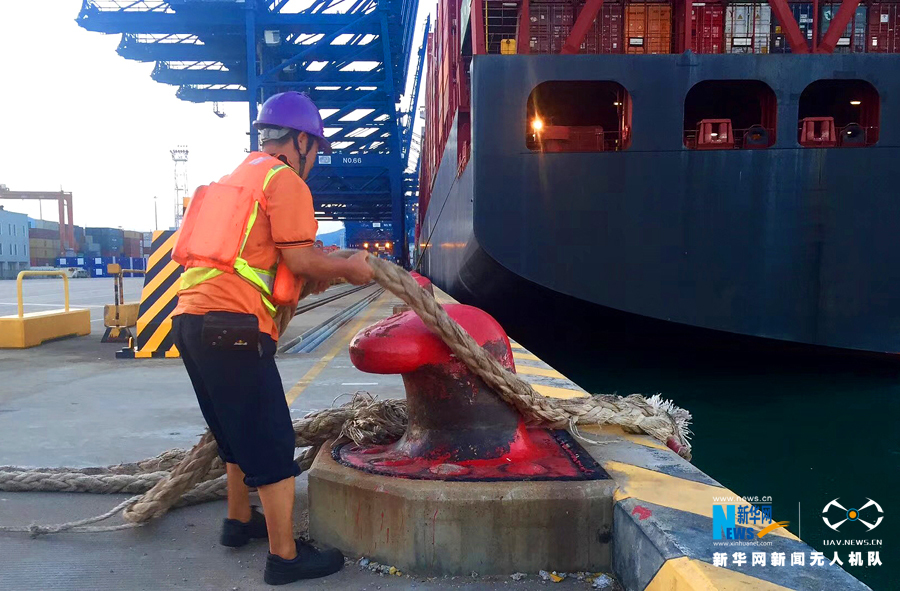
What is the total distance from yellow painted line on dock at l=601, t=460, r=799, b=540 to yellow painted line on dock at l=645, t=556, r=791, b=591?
0.96 feet

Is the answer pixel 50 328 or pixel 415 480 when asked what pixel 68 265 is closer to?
pixel 50 328

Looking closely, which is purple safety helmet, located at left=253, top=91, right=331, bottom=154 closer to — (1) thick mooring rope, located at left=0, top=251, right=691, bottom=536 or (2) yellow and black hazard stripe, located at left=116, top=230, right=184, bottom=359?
(1) thick mooring rope, located at left=0, top=251, right=691, bottom=536

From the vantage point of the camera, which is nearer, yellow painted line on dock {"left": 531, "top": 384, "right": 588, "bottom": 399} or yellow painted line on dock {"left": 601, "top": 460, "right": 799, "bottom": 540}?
yellow painted line on dock {"left": 601, "top": 460, "right": 799, "bottom": 540}

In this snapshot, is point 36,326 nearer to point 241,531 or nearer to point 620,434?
point 241,531

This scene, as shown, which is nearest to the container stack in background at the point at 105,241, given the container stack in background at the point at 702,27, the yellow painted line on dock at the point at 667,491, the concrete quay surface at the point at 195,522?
the container stack in background at the point at 702,27

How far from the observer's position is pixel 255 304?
1877mm

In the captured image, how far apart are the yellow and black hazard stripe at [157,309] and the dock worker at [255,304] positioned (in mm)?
4873

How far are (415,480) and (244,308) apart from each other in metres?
0.76

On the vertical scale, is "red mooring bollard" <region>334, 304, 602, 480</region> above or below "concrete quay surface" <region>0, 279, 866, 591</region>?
above

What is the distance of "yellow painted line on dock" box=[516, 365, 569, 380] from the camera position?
3.99 meters

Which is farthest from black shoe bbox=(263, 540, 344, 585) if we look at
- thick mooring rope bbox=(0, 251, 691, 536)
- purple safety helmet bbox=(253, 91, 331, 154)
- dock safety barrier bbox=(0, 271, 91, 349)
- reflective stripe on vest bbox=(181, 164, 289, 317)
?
dock safety barrier bbox=(0, 271, 91, 349)

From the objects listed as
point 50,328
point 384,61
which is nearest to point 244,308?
point 50,328

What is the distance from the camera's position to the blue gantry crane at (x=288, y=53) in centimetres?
1886

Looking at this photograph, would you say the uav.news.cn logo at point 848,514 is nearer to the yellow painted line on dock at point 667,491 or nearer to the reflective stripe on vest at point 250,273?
the yellow painted line on dock at point 667,491
